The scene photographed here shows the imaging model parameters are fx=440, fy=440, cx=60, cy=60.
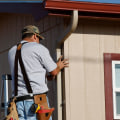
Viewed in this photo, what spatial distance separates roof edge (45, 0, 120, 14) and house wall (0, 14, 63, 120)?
1.82 feet

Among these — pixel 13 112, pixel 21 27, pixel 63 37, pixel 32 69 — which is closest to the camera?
pixel 13 112

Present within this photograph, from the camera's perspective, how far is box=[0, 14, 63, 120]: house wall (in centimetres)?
732

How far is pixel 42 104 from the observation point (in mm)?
5898

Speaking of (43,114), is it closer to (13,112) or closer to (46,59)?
(13,112)

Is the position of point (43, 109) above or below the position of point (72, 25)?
below

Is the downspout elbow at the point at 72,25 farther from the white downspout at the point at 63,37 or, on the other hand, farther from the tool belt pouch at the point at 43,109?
the tool belt pouch at the point at 43,109

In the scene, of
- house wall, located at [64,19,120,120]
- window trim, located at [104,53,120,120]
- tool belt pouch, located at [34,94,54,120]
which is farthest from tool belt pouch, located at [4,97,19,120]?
window trim, located at [104,53,120,120]

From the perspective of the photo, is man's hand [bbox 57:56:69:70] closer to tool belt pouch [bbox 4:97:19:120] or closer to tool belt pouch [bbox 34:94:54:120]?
tool belt pouch [bbox 34:94:54:120]

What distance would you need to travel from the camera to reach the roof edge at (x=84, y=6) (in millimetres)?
6623

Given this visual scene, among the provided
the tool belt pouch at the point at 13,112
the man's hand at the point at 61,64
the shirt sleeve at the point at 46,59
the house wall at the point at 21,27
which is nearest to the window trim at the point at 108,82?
the man's hand at the point at 61,64

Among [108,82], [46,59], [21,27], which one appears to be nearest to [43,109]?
[46,59]

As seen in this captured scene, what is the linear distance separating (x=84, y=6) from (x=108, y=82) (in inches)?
53.7

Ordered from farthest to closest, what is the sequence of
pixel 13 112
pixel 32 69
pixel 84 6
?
pixel 84 6 < pixel 32 69 < pixel 13 112

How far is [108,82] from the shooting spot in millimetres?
7270
